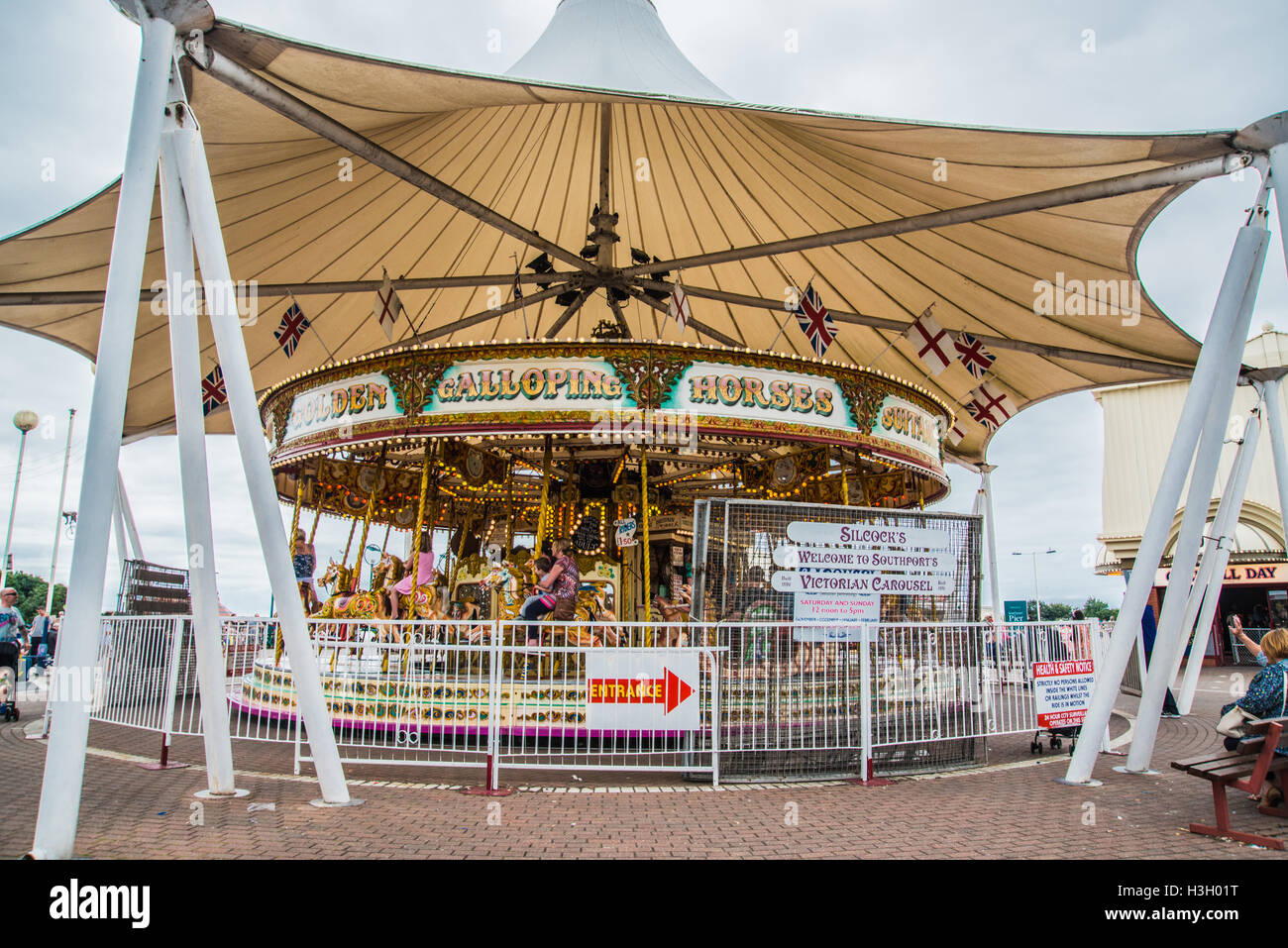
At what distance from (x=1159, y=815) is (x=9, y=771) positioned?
9.92 meters

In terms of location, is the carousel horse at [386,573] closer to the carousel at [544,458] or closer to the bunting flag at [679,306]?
the carousel at [544,458]

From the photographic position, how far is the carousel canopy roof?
7695 millimetres

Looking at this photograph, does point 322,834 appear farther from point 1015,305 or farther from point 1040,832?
point 1015,305

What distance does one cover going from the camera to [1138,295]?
11.1 meters

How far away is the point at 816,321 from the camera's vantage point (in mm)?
11828

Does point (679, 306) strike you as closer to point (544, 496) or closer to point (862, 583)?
point (544, 496)

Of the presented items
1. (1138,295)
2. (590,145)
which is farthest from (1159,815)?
(590,145)

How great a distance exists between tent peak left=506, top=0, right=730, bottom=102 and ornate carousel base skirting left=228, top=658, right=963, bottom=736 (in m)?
7.34

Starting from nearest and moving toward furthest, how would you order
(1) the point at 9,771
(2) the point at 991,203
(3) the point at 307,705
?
(3) the point at 307,705, (1) the point at 9,771, (2) the point at 991,203

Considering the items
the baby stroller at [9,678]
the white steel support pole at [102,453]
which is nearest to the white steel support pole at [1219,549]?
the white steel support pole at [102,453]

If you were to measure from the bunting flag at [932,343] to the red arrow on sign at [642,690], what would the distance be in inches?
293

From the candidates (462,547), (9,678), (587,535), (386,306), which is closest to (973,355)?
(587,535)

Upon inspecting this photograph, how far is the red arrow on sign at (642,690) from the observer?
685cm

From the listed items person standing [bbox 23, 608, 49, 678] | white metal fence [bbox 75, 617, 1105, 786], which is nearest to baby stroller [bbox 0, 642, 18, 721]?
white metal fence [bbox 75, 617, 1105, 786]
